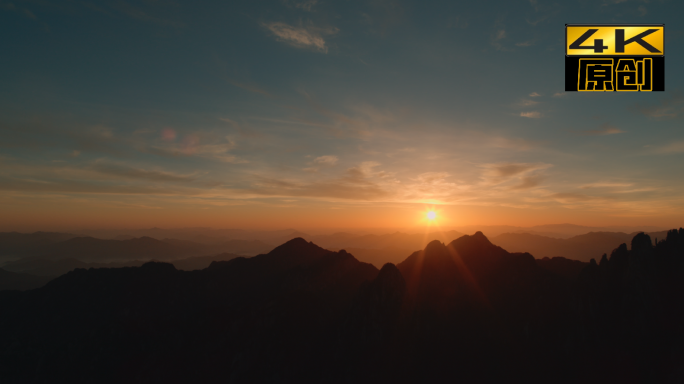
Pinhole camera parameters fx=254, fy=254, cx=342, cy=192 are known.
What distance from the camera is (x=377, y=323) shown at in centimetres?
8262

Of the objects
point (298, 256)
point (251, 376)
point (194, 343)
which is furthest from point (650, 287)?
point (194, 343)

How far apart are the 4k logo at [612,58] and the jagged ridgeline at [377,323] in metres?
58.6

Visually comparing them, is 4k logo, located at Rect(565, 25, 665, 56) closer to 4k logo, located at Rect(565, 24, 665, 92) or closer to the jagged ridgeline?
4k logo, located at Rect(565, 24, 665, 92)

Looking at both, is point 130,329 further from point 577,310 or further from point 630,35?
point 630,35

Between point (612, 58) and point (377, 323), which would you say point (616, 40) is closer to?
point (612, 58)

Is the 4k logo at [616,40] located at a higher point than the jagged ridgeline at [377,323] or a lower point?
higher

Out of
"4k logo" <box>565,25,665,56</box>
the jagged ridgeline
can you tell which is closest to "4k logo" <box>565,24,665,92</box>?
"4k logo" <box>565,25,665,56</box>

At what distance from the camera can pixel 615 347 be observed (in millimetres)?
65375

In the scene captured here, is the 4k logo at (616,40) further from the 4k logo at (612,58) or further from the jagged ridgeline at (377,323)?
the jagged ridgeline at (377,323)

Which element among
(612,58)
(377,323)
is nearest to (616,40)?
(612,58)

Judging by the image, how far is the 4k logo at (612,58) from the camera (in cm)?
3844

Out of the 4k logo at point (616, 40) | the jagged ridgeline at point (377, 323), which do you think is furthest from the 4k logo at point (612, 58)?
the jagged ridgeline at point (377, 323)

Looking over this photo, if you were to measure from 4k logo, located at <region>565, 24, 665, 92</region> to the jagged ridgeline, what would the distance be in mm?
58612

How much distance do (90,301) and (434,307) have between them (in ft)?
478
